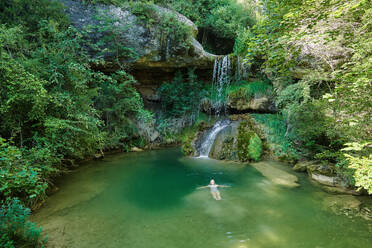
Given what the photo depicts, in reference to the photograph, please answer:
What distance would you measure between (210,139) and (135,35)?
6.95 m

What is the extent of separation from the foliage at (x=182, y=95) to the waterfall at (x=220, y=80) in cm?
92

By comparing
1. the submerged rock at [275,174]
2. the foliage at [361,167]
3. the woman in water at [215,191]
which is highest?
the foliage at [361,167]

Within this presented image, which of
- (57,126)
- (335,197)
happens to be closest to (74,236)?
(57,126)

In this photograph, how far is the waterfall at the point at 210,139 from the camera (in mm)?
10611

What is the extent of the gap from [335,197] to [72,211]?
23.7ft

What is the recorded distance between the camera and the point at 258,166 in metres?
8.54

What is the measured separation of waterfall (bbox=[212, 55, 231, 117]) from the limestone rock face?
1111mm

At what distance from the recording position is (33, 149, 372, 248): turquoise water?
13.1 ft

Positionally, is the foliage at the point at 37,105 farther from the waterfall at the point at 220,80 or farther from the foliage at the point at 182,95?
the waterfall at the point at 220,80

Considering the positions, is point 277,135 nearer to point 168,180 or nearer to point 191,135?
point 191,135

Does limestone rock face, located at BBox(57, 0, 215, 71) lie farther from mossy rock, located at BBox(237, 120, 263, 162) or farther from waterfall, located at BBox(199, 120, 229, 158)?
mossy rock, located at BBox(237, 120, 263, 162)

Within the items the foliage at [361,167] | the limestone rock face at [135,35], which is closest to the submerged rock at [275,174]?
the foliage at [361,167]

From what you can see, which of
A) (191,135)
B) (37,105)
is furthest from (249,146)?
(37,105)

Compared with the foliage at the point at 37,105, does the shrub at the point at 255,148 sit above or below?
below
